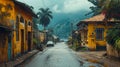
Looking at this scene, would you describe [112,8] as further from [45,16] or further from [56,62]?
[45,16]

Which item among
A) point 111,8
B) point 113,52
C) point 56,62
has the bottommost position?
point 56,62

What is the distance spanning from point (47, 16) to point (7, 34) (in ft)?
335

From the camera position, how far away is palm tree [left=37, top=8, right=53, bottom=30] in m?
129

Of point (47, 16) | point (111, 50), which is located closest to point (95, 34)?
point (111, 50)

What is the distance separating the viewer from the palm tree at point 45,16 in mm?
129125

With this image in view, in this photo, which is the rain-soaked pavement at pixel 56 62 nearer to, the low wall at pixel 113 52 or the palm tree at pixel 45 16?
the low wall at pixel 113 52

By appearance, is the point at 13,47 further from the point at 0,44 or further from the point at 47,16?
the point at 47,16

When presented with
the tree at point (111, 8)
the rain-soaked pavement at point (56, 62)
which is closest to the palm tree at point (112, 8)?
the tree at point (111, 8)

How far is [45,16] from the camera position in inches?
5098

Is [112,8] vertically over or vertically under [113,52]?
over

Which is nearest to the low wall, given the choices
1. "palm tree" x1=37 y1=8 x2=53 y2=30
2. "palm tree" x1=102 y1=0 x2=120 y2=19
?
"palm tree" x1=102 y1=0 x2=120 y2=19

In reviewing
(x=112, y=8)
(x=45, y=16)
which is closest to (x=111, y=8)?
(x=112, y=8)

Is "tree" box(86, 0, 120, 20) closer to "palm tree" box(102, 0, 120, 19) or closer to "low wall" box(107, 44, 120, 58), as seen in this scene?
"palm tree" box(102, 0, 120, 19)

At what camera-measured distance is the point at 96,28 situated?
167 feet
